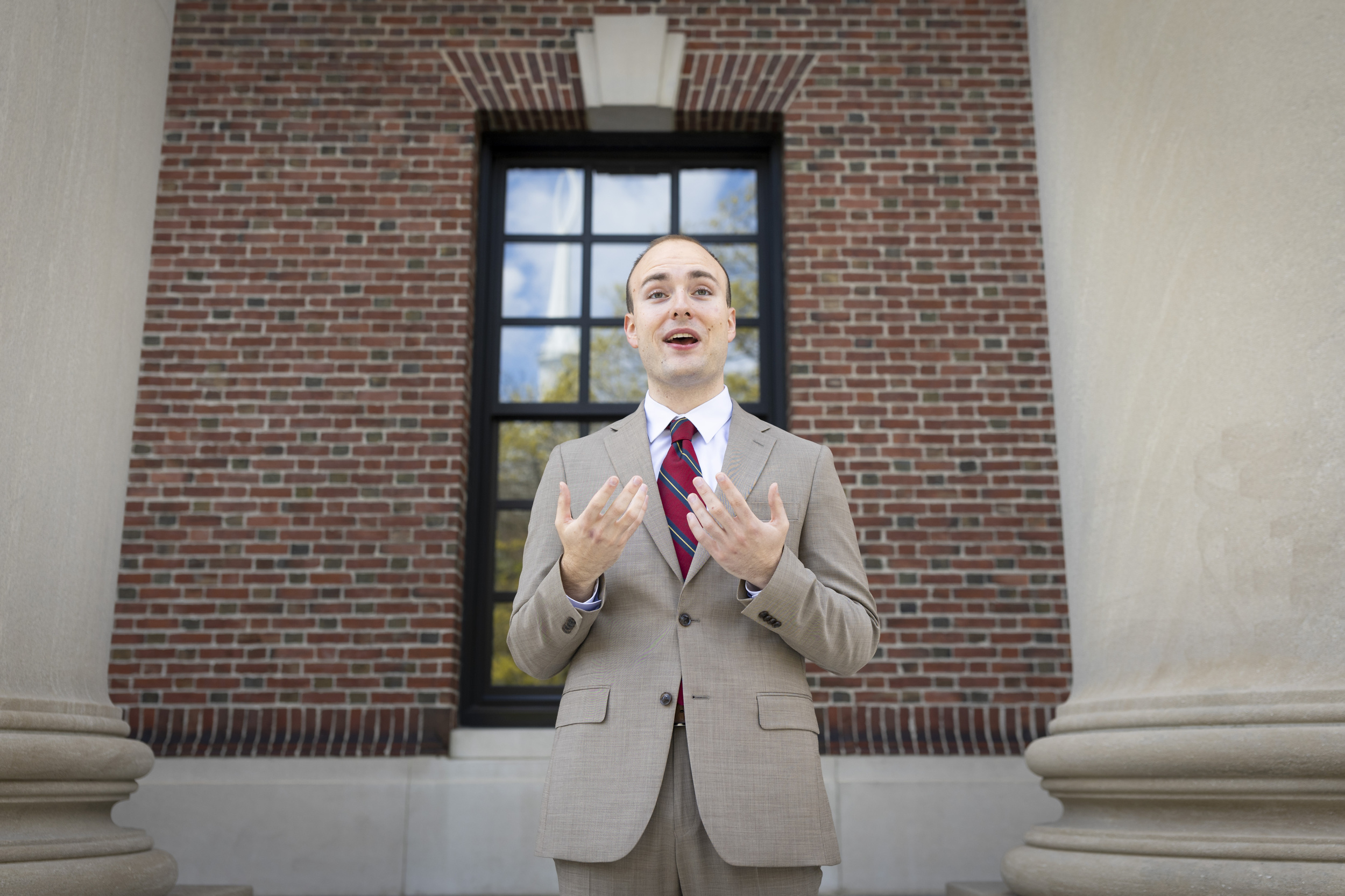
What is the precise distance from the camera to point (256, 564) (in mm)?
5410

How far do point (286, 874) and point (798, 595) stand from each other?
3865 millimetres

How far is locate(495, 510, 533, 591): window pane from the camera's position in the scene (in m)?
5.78

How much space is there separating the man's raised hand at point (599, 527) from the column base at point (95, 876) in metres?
2.00

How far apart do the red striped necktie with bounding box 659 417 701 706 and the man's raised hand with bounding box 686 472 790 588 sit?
0.79 feet

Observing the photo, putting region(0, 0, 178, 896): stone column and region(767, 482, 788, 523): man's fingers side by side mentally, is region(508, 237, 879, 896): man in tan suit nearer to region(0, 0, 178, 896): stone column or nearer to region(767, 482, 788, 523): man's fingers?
region(767, 482, 788, 523): man's fingers

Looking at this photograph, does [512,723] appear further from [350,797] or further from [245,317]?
[245,317]

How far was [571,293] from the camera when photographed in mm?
6195

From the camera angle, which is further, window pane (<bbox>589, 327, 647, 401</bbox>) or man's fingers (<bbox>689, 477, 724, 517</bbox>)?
window pane (<bbox>589, 327, 647, 401</bbox>)

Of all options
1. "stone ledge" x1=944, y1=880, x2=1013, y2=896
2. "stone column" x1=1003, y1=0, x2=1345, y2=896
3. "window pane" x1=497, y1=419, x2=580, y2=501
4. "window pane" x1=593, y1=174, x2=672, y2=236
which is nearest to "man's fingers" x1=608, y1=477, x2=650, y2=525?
"stone column" x1=1003, y1=0, x2=1345, y2=896

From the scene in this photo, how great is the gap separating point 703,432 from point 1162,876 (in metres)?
1.66

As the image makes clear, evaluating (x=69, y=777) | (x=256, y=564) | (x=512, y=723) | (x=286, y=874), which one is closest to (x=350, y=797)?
(x=286, y=874)

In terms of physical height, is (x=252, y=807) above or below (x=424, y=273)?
below

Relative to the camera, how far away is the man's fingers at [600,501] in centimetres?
200

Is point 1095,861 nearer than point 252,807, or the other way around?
point 1095,861
